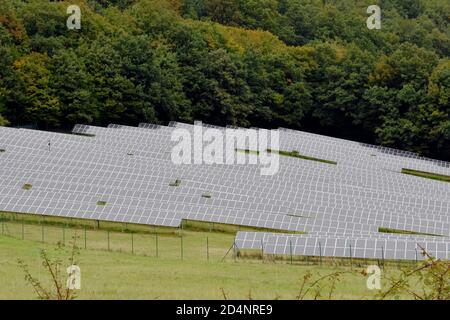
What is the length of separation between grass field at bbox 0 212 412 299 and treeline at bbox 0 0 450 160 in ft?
117

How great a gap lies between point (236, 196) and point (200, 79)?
143ft

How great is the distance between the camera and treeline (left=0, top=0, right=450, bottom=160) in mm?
85875

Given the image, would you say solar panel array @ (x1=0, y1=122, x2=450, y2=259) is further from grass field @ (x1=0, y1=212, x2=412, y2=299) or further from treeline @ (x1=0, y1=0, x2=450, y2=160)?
treeline @ (x1=0, y1=0, x2=450, y2=160)

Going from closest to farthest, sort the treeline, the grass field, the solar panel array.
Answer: the grass field → the solar panel array → the treeline

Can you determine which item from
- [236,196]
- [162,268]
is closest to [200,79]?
[236,196]

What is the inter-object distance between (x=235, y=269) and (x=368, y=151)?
53531 millimetres

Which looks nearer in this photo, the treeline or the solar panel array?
the solar panel array

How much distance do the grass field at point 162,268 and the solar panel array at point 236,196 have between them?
4.05ft

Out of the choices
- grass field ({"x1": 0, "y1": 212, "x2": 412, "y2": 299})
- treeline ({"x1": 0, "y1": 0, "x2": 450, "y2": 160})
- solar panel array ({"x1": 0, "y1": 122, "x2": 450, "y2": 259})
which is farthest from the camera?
treeline ({"x1": 0, "y1": 0, "x2": 450, "y2": 160})

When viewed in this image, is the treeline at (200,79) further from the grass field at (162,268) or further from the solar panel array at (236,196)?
the grass field at (162,268)

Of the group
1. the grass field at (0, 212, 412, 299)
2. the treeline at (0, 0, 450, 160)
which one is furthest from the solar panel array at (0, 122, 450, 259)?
the treeline at (0, 0, 450, 160)

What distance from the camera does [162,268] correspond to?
3572 centimetres

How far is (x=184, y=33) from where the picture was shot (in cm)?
10256

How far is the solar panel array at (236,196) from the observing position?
Result: 45.5 m
